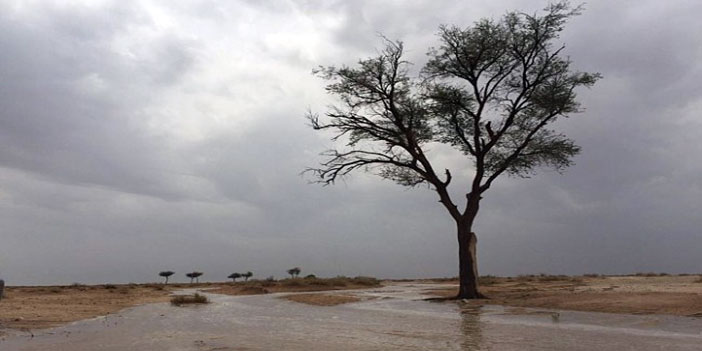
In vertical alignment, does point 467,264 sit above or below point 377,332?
above

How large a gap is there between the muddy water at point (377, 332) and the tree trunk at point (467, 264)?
570cm

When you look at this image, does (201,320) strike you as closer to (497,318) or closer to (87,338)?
(87,338)

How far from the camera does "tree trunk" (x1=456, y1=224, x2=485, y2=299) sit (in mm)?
19969

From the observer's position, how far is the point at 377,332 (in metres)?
9.88

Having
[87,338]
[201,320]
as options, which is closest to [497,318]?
[201,320]

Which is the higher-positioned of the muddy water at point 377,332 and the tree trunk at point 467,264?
the tree trunk at point 467,264

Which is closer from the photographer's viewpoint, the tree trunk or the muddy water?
the muddy water

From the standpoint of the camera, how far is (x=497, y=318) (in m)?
12.5

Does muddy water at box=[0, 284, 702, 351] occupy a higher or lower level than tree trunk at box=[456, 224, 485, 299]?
lower

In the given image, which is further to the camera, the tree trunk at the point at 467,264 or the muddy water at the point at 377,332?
the tree trunk at the point at 467,264

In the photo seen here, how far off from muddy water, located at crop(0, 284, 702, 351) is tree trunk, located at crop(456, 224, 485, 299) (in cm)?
570

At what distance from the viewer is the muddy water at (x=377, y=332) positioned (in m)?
8.05

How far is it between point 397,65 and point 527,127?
5.79 metres

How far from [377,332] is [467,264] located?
1102 cm
